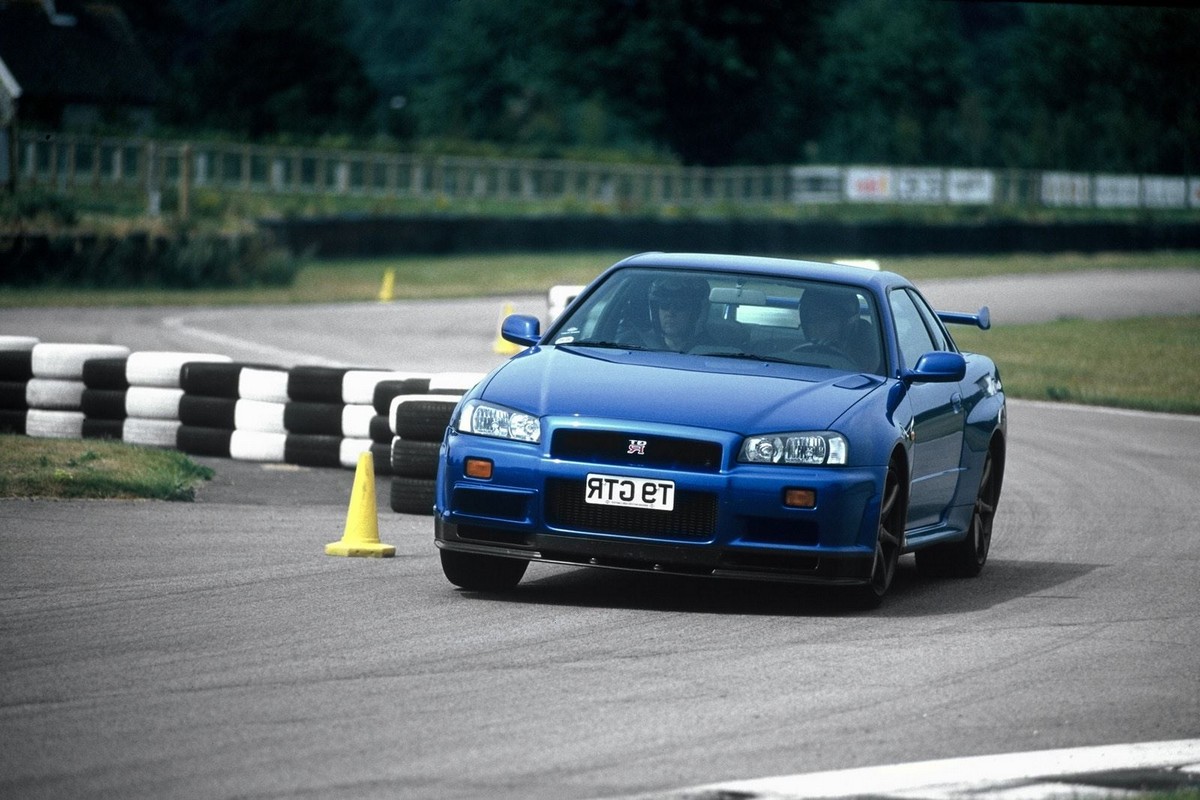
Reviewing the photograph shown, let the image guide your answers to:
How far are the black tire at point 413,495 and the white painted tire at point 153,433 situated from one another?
2924mm

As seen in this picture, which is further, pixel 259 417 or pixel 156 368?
pixel 156 368

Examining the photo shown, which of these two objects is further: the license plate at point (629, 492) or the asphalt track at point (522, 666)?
the license plate at point (629, 492)

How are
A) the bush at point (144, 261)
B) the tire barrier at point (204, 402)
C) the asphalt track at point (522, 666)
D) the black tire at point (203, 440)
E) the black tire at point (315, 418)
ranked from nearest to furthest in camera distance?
the asphalt track at point (522, 666), the tire barrier at point (204, 402), the black tire at point (315, 418), the black tire at point (203, 440), the bush at point (144, 261)

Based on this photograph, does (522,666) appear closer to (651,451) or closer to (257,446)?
(651,451)

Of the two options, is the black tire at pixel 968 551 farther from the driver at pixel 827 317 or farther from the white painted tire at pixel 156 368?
the white painted tire at pixel 156 368

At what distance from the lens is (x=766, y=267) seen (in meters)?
Answer: 9.26

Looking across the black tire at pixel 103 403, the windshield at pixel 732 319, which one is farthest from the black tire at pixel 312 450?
the windshield at pixel 732 319

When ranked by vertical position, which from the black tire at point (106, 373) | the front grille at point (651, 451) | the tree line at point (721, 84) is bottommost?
the black tire at point (106, 373)

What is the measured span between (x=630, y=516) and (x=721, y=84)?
265ft

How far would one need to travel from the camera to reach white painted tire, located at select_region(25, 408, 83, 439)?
13.9 m

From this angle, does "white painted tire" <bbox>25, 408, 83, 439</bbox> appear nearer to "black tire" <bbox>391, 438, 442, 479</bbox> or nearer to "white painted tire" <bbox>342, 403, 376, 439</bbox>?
"white painted tire" <bbox>342, 403, 376, 439</bbox>

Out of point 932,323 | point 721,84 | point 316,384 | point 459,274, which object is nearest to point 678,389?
point 932,323

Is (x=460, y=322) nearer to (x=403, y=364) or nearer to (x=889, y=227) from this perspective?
(x=403, y=364)

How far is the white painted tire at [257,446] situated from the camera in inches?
529
